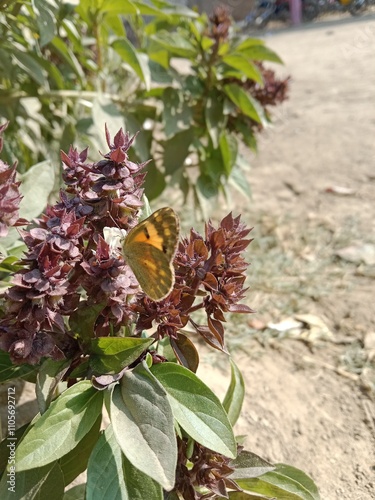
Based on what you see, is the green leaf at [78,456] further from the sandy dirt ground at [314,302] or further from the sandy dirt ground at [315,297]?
the sandy dirt ground at [315,297]

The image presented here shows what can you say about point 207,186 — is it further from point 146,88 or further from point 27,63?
point 27,63

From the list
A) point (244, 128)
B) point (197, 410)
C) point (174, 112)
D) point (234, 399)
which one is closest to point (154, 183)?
point (174, 112)

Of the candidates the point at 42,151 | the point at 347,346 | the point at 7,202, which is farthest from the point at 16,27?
the point at 347,346

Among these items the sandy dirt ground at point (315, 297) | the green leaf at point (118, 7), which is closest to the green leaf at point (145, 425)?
the sandy dirt ground at point (315, 297)

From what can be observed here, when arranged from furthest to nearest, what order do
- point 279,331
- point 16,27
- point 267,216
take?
point 267,216 → point 279,331 → point 16,27

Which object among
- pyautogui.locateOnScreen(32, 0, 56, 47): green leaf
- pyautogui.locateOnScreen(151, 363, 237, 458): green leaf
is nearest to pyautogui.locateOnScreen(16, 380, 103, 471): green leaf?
pyautogui.locateOnScreen(151, 363, 237, 458): green leaf

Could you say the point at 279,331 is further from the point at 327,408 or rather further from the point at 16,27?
the point at 16,27
